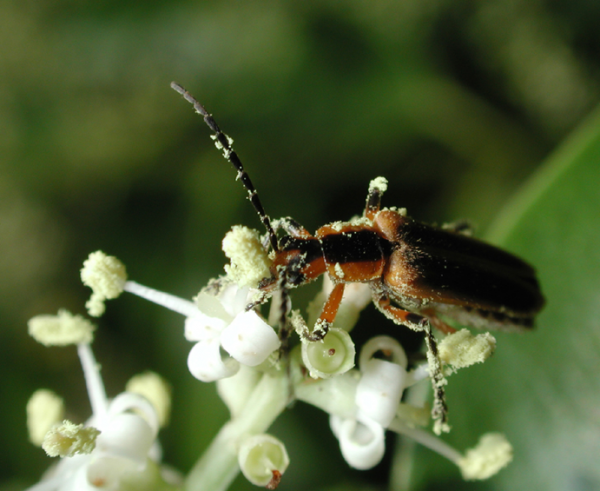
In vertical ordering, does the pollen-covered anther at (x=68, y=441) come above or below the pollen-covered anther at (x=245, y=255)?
below

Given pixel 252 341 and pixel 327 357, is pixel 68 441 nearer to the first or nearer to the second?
pixel 252 341

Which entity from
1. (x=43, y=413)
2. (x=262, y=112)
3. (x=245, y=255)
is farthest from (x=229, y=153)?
Answer: (x=262, y=112)

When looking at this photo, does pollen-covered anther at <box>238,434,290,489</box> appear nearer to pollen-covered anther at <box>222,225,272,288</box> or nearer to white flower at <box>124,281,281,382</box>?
white flower at <box>124,281,281,382</box>

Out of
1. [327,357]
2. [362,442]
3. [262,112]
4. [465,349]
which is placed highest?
[465,349]

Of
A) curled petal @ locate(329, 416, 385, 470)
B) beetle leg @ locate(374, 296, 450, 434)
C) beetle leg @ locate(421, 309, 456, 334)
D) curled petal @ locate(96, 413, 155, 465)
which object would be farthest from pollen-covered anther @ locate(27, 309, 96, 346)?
beetle leg @ locate(421, 309, 456, 334)

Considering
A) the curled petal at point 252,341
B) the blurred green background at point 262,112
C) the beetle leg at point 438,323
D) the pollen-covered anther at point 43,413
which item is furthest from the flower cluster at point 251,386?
the blurred green background at point 262,112

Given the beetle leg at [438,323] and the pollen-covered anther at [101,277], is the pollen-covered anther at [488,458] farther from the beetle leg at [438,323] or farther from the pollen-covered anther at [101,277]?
the pollen-covered anther at [101,277]
